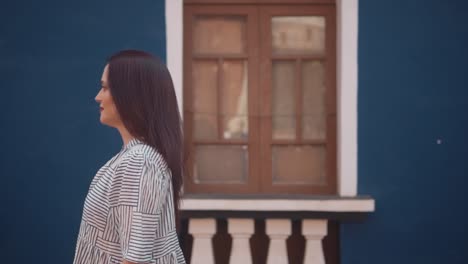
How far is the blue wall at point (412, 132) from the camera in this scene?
14.0 ft

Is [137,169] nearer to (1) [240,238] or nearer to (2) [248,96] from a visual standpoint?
(1) [240,238]

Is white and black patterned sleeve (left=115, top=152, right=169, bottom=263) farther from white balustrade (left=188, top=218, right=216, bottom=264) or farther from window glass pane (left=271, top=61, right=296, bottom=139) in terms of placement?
window glass pane (left=271, top=61, right=296, bottom=139)

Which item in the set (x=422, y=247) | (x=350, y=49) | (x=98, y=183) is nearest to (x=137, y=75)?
(x=98, y=183)

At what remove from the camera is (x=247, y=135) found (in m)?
4.50

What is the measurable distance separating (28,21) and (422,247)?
109 inches

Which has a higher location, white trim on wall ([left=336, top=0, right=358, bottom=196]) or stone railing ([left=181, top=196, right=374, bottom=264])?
white trim on wall ([left=336, top=0, right=358, bottom=196])

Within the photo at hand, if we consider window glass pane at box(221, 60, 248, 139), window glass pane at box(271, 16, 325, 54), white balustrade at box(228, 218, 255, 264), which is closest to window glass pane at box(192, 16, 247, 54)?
window glass pane at box(221, 60, 248, 139)

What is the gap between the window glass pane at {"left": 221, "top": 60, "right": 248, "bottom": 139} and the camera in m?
4.51

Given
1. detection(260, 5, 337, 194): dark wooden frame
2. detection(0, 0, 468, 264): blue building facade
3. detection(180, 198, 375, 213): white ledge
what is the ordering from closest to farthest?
detection(180, 198, 375, 213): white ledge < detection(0, 0, 468, 264): blue building facade < detection(260, 5, 337, 194): dark wooden frame

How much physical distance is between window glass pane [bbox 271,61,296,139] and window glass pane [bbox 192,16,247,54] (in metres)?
0.27

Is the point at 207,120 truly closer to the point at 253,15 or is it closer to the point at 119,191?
the point at 253,15

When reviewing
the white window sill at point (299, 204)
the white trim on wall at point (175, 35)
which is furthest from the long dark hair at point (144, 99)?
the white trim on wall at point (175, 35)

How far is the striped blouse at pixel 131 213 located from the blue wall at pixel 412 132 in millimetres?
2490

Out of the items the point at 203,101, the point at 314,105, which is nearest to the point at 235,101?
the point at 203,101
